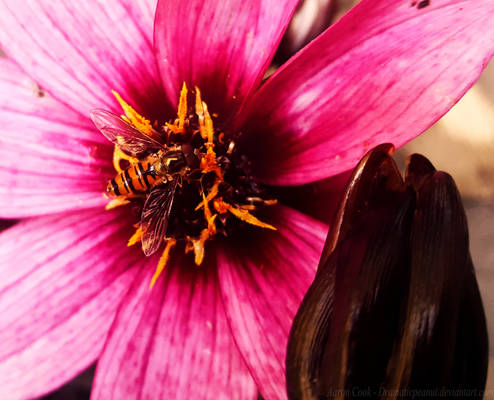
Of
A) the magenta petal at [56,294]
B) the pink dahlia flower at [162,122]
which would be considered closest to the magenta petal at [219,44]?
the pink dahlia flower at [162,122]

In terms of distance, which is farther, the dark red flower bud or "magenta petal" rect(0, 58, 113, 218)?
"magenta petal" rect(0, 58, 113, 218)

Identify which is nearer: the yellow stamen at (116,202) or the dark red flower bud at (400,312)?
the dark red flower bud at (400,312)

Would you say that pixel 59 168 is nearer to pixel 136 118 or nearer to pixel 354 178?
pixel 136 118

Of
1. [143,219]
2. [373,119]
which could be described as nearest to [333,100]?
[373,119]

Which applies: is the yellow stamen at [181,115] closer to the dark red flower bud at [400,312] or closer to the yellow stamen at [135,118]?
the yellow stamen at [135,118]

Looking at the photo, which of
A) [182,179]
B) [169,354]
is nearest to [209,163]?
[182,179]

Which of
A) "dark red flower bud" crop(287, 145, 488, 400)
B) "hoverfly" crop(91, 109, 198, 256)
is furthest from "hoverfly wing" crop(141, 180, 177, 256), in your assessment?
"dark red flower bud" crop(287, 145, 488, 400)

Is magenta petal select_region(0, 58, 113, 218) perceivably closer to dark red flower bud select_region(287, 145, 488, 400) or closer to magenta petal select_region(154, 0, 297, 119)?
magenta petal select_region(154, 0, 297, 119)
